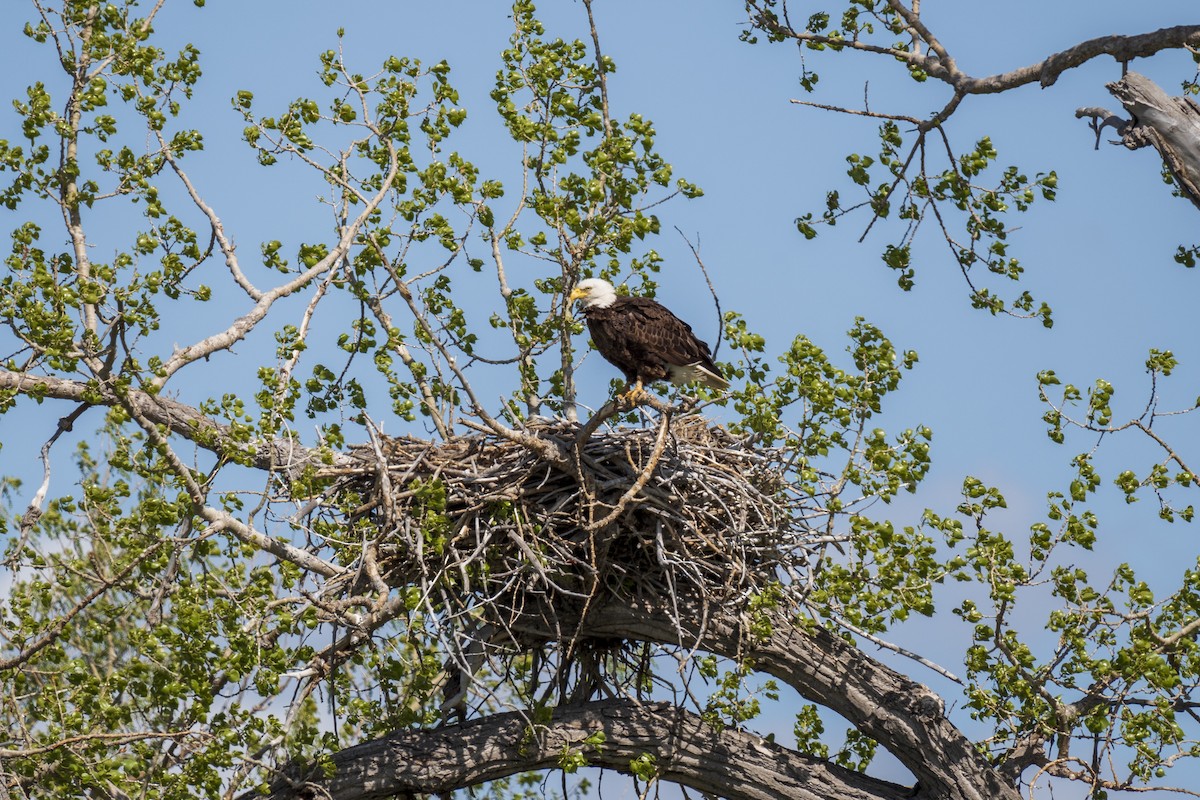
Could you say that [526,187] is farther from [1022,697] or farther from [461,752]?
[1022,697]

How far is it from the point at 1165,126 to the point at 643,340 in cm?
308

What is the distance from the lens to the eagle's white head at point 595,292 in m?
9.03

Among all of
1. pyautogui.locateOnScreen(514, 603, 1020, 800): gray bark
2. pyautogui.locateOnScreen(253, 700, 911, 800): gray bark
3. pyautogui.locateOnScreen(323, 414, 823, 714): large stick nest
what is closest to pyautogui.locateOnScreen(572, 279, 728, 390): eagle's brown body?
pyautogui.locateOnScreen(323, 414, 823, 714): large stick nest

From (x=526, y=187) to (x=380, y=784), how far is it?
3395 millimetres

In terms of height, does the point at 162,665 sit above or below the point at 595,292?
below

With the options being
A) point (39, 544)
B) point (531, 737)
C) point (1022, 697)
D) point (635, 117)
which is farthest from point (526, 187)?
point (39, 544)

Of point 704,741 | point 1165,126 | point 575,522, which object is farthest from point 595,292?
point 1165,126

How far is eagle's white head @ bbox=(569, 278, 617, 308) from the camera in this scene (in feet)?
29.6

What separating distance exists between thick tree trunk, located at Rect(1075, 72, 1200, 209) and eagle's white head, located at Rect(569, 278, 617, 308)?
10.2 feet

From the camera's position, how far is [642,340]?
878cm

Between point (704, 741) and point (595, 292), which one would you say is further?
point (595, 292)

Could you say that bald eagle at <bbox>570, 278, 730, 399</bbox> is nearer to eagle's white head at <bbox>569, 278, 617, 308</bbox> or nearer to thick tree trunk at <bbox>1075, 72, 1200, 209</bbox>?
eagle's white head at <bbox>569, 278, 617, 308</bbox>

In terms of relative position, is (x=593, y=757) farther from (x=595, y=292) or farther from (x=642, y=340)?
(x=595, y=292)

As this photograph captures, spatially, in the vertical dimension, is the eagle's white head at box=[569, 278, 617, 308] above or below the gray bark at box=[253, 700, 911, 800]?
above
